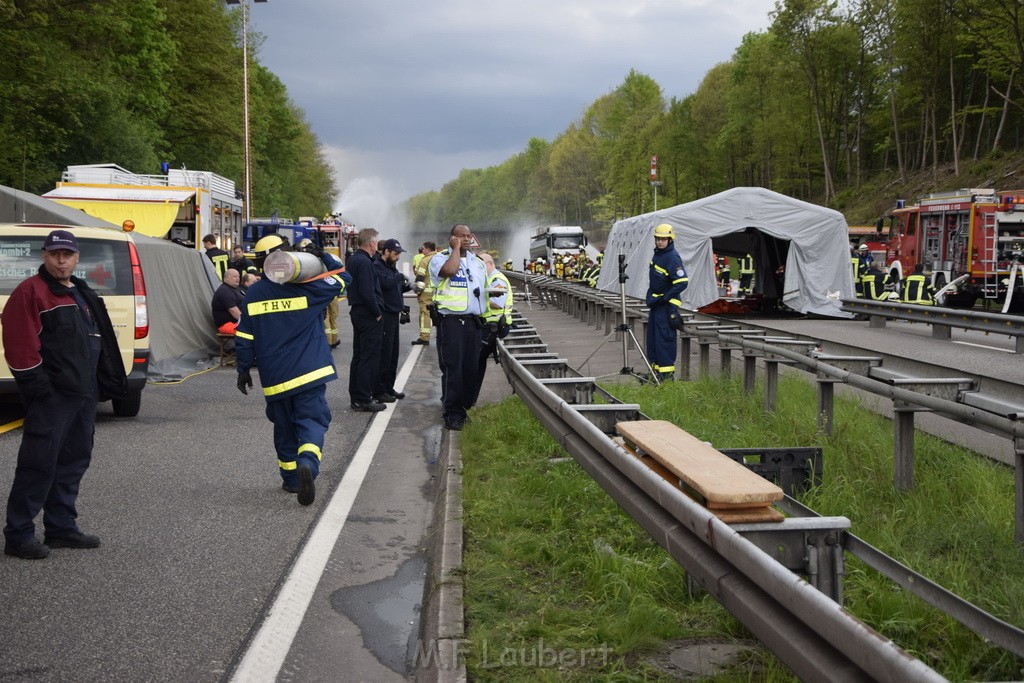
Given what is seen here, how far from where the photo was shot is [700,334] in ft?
43.7

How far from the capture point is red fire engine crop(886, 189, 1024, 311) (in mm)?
28641

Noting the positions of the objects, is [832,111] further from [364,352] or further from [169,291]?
[364,352]

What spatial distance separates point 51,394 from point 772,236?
22005mm

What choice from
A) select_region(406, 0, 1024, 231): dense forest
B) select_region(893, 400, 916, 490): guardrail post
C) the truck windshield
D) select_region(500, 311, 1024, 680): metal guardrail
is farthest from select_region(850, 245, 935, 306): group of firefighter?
the truck windshield

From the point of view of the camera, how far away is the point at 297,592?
5766 mm

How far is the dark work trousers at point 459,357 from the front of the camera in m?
10.4

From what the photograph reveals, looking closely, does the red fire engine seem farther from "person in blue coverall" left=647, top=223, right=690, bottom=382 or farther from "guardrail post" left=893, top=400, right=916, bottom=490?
"guardrail post" left=893, top=400, right=916, bottom=490

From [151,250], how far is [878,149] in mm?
58682

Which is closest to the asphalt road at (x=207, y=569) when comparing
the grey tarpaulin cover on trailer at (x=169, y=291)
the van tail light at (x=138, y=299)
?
the van tail light at (x=138, y=299)

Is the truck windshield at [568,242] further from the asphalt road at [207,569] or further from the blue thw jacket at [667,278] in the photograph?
the asphalt road at [207,569]

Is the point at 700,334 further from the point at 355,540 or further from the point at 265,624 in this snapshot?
the point at 265,624

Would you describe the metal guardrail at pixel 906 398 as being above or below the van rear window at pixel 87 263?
below

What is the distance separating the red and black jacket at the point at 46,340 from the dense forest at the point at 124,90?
43.9 ft

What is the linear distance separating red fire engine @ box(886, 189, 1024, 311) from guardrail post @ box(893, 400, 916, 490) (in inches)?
857
